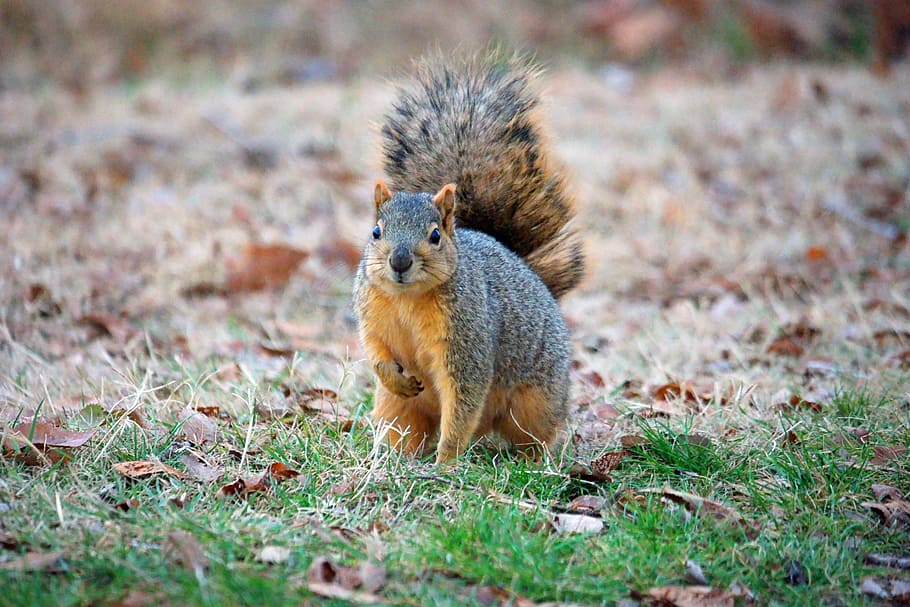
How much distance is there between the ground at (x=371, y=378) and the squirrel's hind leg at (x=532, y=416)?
7 centimetres

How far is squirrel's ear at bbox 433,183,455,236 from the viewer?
336 centimetres

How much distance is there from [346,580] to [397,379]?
3.04ft

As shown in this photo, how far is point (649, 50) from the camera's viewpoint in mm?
10445

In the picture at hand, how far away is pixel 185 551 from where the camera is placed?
258 centimetres

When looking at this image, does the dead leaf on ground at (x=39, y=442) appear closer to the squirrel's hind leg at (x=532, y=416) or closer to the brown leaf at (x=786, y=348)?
the squirrel's hind leg at (x=532, y=416)

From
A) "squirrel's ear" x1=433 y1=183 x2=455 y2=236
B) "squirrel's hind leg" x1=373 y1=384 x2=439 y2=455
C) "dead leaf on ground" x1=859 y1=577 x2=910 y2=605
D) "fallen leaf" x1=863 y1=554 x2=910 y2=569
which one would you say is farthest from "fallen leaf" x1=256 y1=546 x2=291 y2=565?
"fallen leaf" x1=863 y1=554 x2=910 y2=569

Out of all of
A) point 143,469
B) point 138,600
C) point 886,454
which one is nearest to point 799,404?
point 886,454

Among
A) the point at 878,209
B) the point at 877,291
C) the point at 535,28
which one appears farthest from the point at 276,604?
the point at 535,28

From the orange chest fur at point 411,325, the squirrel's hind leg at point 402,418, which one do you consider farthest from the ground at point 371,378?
the orange chest fur at point 411,325

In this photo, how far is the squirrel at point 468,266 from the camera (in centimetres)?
333

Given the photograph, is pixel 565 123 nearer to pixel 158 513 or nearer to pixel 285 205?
pixel 285 205

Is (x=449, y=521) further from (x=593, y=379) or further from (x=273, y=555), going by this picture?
(x=593, y=379)

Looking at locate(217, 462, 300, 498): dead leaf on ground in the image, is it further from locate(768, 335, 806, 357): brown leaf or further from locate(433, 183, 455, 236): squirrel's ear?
locate(768, 335, 806, 357): brown leaf

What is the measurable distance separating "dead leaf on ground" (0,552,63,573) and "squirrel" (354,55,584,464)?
3.80 ft
